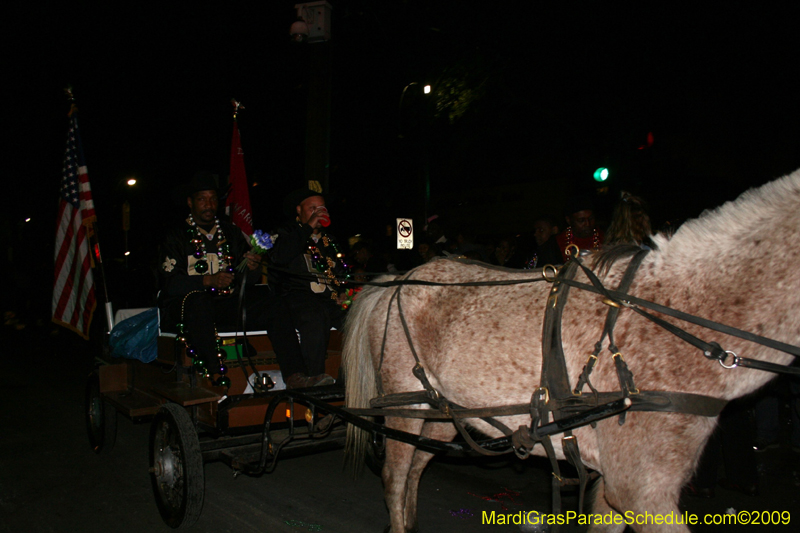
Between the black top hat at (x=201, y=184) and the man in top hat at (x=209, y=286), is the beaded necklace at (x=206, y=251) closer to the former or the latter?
the man in top hat at (x=209, y=286)

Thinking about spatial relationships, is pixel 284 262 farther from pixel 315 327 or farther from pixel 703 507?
pixel 703 507

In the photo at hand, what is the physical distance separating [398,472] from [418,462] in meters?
0.36

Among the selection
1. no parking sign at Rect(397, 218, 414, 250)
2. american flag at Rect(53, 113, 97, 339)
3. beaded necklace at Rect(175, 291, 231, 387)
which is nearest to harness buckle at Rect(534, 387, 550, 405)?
beaded necklace at Rect(175, 291, 231, 387)

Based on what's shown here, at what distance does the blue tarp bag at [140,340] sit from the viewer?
4820mm

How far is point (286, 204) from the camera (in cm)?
475

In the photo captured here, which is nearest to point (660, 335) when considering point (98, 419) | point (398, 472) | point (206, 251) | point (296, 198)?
point (398, 472)

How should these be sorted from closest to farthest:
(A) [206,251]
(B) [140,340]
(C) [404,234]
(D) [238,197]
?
(A) [206,251] < (B) [140,340] < (D) [238,197] < (C) [404,234]

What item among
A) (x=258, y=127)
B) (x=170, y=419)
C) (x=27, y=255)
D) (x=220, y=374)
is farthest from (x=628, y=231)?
(x=27, y=255)

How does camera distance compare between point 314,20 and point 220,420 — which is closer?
point 220,420

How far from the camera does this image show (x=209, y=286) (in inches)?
170

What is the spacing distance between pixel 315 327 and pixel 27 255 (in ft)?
58.2

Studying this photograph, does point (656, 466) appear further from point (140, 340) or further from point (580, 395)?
point (140, 340)

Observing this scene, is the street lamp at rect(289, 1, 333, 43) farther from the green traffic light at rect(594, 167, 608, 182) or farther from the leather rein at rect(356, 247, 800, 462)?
the leather rein at rect(356, 247, 800, 462)

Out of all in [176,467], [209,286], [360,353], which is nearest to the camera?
[360,353]
